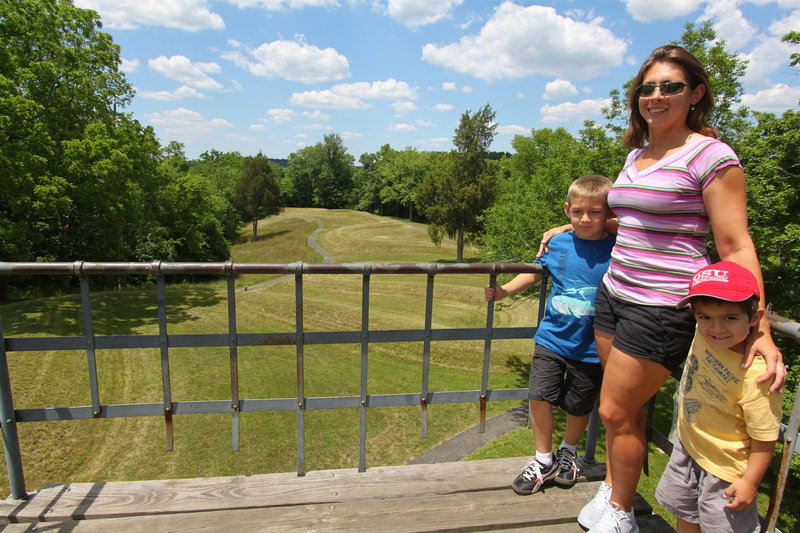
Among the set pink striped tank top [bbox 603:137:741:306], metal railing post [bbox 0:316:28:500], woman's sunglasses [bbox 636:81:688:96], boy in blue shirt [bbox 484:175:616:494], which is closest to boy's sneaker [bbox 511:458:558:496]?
boy in blue shirt [bbox 484:175:616:494]

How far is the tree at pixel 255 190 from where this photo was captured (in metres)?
59.8

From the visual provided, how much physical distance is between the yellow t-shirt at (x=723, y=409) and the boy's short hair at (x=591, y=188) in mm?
920

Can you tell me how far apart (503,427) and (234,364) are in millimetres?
12280

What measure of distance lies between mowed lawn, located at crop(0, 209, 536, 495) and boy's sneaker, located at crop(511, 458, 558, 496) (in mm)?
4031

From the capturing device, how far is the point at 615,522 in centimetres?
259

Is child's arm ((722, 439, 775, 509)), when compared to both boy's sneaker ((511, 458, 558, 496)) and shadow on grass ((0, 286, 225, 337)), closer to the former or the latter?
boy's sneaker ((511, 458, 558, 496))

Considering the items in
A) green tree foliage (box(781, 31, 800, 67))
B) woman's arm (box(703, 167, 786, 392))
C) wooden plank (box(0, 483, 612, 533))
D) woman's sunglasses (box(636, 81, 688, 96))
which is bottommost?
wooden plank (box(0, 483, 612, 533))

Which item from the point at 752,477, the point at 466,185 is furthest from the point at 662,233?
the point at 466,185

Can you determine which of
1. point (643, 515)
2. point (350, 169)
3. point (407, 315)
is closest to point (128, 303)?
point (407, 315)

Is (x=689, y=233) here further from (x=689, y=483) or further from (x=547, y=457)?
(x=547, y=457)

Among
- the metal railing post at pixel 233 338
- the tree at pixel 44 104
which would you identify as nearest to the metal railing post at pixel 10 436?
the metal railing post at pixel 233 338

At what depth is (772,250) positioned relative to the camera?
9641 mm

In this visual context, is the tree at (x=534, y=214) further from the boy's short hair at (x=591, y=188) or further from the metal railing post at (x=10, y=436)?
the metal railing post at (x=10, y=436)

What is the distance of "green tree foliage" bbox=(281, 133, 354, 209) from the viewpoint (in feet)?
287
